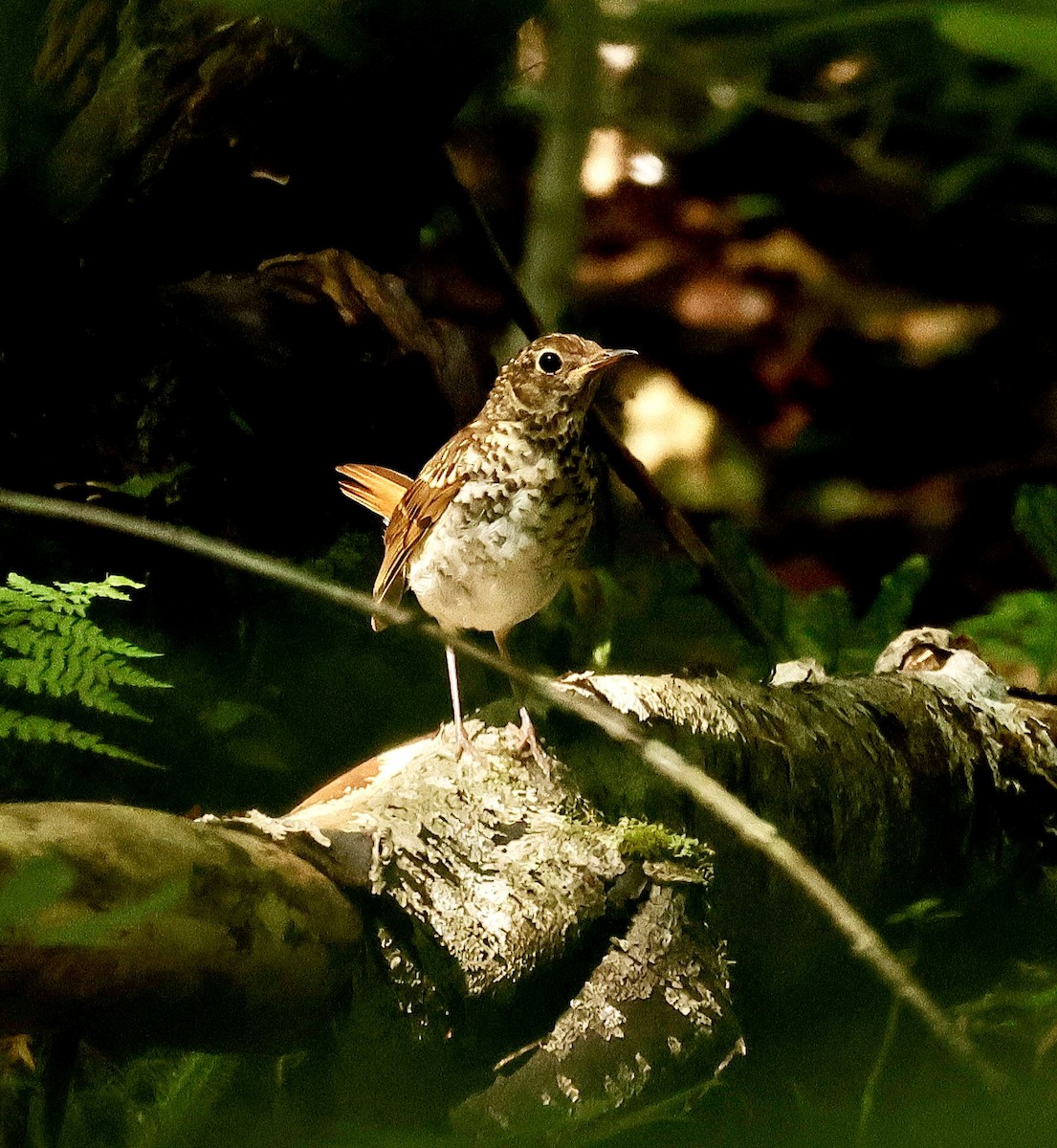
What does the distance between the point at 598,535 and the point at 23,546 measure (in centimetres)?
165

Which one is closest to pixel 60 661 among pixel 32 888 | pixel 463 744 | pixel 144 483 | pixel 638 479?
pixel 463 744

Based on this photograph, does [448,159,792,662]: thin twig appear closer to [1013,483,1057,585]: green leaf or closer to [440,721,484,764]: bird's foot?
[1013,483,1057,585]: green leaf

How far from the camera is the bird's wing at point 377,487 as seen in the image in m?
2.62

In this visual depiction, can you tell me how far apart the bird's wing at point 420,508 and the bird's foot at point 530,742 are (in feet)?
1.25

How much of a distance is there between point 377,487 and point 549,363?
52 centimetres

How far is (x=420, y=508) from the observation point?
7.95ft

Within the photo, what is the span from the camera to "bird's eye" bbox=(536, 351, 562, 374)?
234 cm

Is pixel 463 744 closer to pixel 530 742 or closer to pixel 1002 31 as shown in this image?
pixel 530 742

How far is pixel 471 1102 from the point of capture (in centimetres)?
162

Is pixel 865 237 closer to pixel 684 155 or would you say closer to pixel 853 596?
pixel 684 155

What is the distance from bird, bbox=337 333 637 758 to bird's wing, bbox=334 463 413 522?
0.51 feet

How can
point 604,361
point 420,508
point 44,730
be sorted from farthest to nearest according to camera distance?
1. point 420,508
2. point 604,361
3. point 44,730

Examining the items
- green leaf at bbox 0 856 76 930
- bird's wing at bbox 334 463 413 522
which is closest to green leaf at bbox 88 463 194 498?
bird's wing at bbox 334 463 413 522

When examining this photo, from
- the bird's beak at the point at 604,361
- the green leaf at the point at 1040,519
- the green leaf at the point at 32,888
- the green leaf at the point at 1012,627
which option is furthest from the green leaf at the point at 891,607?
the green leaf at the point at 32,888
